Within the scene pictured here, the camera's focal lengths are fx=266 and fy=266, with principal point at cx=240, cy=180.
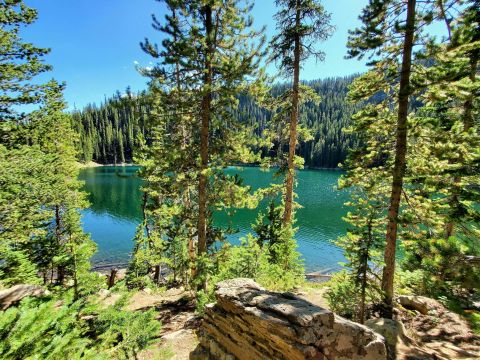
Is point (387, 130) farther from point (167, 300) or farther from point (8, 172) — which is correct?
point (167, 300)

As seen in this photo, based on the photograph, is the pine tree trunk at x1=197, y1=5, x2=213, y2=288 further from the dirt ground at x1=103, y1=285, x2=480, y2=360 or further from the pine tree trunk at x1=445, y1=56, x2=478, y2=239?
the pine tree trunk at x1=445, y1=56, x2=478, y2=239

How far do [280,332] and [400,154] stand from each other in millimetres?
5598

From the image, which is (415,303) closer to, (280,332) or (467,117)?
(467,117)

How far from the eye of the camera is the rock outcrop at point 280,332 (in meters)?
4.64

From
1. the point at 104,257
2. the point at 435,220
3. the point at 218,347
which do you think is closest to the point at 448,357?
the point at 435,220

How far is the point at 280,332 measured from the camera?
4.80 meters

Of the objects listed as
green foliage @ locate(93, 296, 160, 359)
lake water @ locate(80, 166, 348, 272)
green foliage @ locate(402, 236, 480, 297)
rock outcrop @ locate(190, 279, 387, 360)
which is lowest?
lake water @ locate(80, 166, 348, 272)

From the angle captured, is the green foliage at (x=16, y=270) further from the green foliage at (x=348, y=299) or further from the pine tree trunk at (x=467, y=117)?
the pine tree trunk at (x=467, y=117)

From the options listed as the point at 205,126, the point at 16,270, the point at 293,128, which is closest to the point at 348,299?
the point at 293,128

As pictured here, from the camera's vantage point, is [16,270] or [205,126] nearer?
[16,270]

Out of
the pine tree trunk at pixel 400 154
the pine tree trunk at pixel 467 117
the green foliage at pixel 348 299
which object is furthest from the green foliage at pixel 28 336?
the pine tree trunk at pixel 400 154

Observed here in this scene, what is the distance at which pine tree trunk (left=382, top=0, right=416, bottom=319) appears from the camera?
681cm

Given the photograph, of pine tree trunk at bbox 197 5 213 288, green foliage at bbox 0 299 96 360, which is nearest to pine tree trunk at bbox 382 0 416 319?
pine tree trunk at bbox 197 5 213 288

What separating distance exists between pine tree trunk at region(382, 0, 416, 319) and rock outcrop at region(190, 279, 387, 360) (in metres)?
3.13
